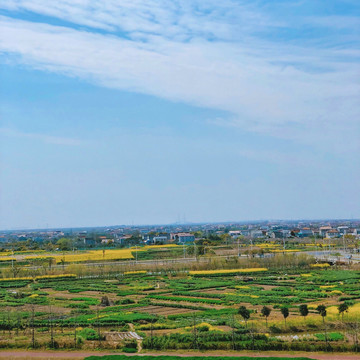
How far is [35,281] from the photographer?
126 ft

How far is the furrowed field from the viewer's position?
1736 cm

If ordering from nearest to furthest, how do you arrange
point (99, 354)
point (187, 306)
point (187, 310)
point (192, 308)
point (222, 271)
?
1. point (99, 354)
2. point (187, 310)
3. point (192, 308)
4. point (187, 306)
5. point (222, 271)

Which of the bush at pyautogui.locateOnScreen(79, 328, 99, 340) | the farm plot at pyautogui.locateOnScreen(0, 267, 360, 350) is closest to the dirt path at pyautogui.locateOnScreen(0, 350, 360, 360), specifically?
the farm plot at pyautogui.locateOnScreen(0, 267, 360, 350)

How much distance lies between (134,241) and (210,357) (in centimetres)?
8165

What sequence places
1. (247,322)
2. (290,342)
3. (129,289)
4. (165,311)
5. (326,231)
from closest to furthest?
1. (290,342)
2. (247,322)
3. (165,311)
4. (129,289)
5. (326,231)

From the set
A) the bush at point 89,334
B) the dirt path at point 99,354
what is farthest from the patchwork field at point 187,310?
the dirt path at point 99,354

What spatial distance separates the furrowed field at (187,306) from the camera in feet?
57.0

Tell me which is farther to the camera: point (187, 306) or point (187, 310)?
point (187, 306)

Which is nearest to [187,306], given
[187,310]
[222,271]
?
[187,310]

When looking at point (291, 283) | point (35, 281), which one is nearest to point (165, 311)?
point (291, 283)

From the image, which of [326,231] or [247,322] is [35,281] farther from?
[326,231]

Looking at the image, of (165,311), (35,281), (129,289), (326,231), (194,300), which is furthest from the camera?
(326,231)

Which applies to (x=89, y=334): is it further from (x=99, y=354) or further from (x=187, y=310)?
(x=187, y=310)

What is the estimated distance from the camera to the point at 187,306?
84.0 ft
